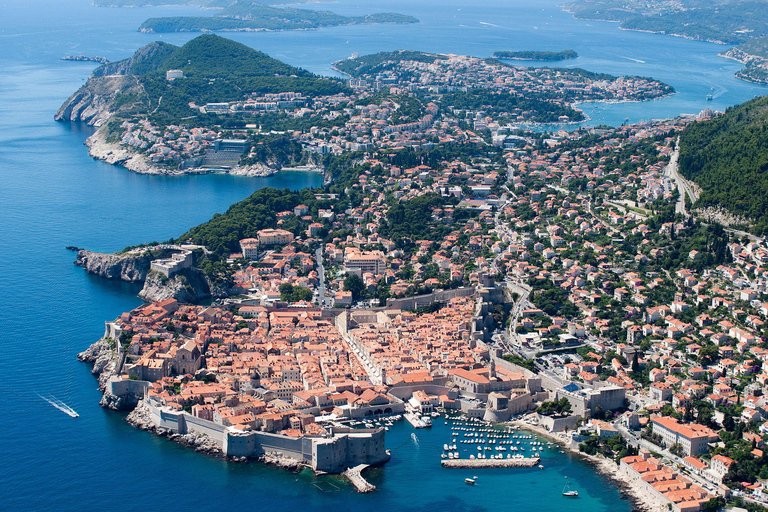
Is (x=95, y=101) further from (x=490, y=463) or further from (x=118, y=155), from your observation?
(x=490, y=463)

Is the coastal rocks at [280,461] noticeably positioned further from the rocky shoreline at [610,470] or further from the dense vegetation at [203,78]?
the dense vegetation at [203,78]

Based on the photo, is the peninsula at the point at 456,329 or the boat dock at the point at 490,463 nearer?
the boat dock at the point at 490,463

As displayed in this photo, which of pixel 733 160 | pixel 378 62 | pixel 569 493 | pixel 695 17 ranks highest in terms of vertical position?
pixel 695 17

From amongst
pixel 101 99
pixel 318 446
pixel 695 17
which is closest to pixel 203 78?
pixel 101 99

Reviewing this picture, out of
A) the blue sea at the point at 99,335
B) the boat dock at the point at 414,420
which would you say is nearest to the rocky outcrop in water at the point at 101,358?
the blue sea at the point at 99,335

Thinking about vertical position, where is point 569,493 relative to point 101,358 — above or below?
below

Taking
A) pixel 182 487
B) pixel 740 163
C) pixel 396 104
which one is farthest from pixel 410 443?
pixel 396 104
